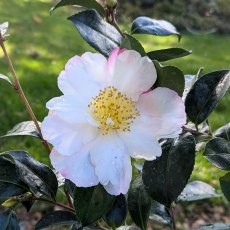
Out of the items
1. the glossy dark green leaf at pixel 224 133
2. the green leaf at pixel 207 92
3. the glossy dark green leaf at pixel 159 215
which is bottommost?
the glossy dark green leaf at pixel 159 215

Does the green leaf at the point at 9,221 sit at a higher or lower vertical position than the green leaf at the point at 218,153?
lower

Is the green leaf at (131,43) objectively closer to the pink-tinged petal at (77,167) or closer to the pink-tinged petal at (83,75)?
the pink-tinged petal at (83,75)

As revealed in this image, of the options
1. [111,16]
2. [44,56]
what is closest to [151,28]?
[111,16]

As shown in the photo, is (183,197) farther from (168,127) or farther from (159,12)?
(159,12)

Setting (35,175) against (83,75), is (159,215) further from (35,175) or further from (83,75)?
(83,75)

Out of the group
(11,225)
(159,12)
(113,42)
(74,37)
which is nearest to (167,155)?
(113,42)

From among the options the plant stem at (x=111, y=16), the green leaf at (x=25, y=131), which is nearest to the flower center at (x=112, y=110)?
the plant stem at (x=111, y=16)
